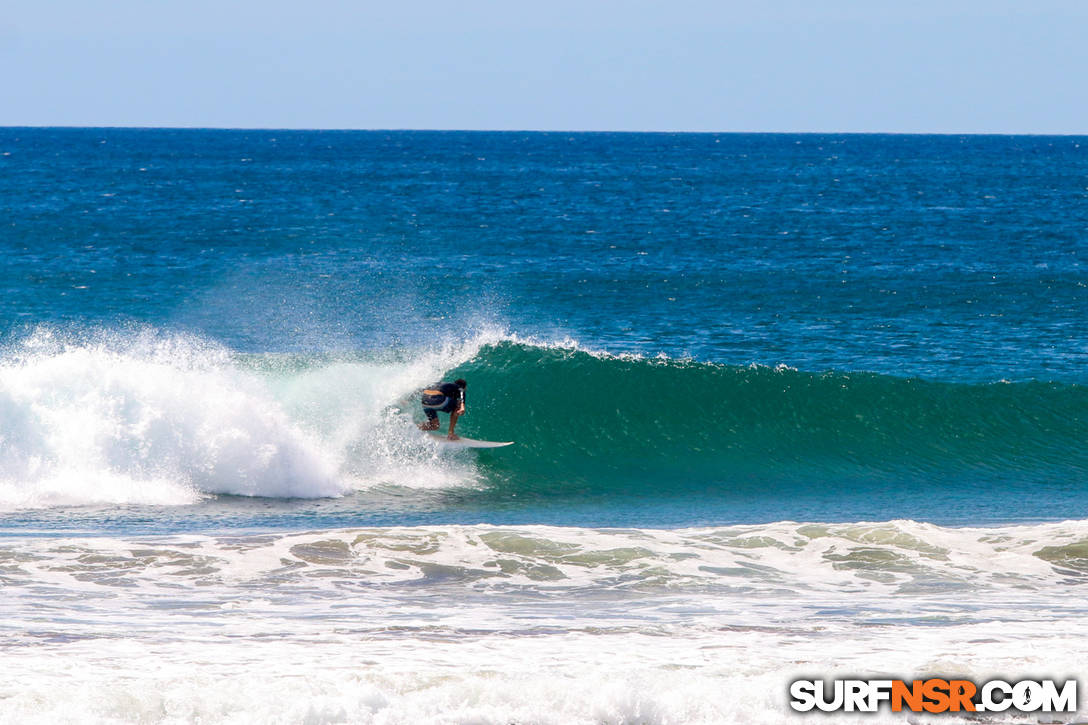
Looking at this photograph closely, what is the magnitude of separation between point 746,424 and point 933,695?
11.7 m

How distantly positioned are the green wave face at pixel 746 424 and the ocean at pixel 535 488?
73 millimetres

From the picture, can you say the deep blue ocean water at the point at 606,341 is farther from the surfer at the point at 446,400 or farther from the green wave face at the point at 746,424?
the surfer at the point at 446,400

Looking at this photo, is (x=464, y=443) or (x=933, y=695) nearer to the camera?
(x=933, y=695)

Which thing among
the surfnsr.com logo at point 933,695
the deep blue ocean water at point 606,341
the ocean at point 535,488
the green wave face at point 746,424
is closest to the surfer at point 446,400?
the ocean at point 535,488

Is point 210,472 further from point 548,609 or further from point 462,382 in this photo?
point 548,609

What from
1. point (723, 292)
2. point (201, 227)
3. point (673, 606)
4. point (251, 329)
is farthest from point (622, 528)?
point (201, 227)

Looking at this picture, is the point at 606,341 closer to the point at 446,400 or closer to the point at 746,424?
the point at 746,424

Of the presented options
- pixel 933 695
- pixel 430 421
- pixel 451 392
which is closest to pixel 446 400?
pixel 451 392

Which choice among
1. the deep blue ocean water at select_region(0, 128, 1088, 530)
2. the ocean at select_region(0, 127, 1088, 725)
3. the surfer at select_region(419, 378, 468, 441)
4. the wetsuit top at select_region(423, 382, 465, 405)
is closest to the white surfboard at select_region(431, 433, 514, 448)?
the ocean at select_region(0, 127, 1088, 725)

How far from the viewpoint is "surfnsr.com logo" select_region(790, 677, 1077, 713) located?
8398 mm

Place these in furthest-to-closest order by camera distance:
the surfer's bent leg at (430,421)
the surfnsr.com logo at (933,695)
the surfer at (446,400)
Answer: the surfer's bent leg at (430,421)
the surfer at (446,400)
the surfnsr.com logo at (933,695)

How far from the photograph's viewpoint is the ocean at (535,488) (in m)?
8.95

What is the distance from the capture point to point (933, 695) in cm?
858

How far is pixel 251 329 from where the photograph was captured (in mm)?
29000
